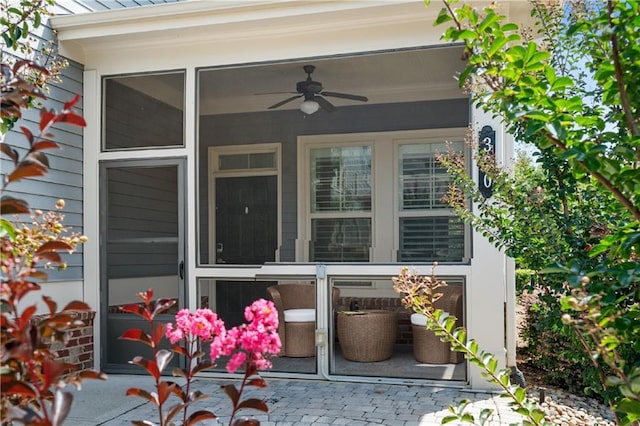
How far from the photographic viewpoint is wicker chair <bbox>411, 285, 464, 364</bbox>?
233 inches

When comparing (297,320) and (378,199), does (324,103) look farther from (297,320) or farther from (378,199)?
(297,320)

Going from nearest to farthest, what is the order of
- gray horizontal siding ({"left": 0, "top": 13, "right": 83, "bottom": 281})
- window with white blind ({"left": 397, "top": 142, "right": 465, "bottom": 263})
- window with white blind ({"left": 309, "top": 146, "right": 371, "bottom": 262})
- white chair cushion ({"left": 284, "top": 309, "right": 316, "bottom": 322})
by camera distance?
1. gray horizontal siding ({"left": 0, "top": 13, "right": 83, "bottom": 281})
2. white chair cushion ({"left": 284, "top": 309, "right": 316, "bottom": 322})
3. window with white blind ({"left": 397, "top": 142, "right": 465, "bottom": 263})
4. window with white blind ({"left": 309, "top": 146, "right": 371, "bottom": 262})

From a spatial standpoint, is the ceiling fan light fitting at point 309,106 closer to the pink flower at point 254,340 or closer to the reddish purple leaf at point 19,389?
the pink flower at point 254,340

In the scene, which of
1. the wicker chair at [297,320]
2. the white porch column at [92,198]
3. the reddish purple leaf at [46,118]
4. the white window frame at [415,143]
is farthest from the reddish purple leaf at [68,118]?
the white window frame at [415,143]

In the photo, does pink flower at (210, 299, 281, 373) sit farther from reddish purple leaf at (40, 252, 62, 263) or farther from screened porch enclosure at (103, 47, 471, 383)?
screened porch enclosure at (103, 47, 471, 383)

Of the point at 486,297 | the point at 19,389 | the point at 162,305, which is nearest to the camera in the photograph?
the point at 19,389

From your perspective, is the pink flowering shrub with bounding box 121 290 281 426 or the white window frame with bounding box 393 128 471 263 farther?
the white window frame with bounding box 393 128 471 263

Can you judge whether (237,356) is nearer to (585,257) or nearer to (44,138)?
(44,138)

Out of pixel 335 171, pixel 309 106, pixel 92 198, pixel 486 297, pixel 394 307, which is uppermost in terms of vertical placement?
pixel 309 106

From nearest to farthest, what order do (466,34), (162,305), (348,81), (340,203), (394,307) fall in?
(466,34) → (162,305) → (394,307) → (348,81) → (340,203)

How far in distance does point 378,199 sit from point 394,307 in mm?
1600

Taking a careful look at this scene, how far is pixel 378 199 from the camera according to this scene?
8.60 metres

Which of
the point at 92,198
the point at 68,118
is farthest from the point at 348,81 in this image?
the point at 68,118

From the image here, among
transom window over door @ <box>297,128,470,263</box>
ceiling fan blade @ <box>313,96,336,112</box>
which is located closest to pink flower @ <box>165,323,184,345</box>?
ceiling fan blade @ <box>313,96,336,112</box>
